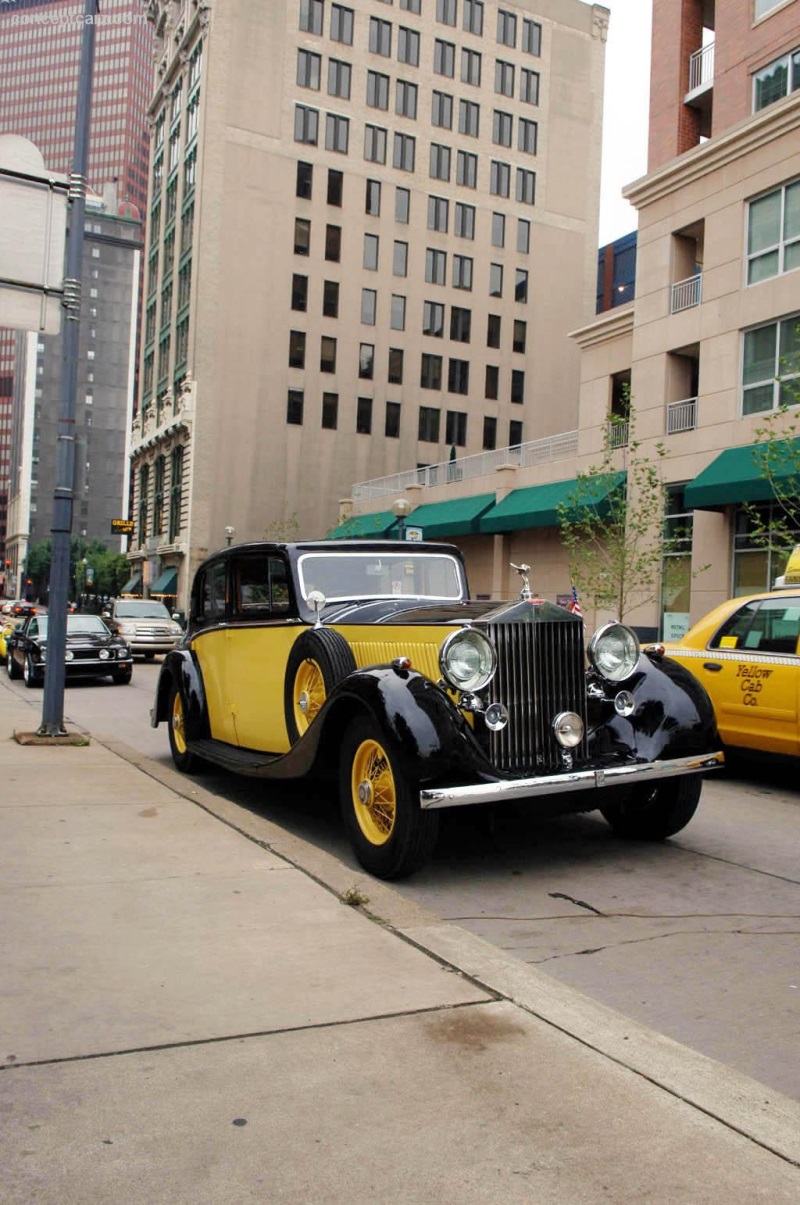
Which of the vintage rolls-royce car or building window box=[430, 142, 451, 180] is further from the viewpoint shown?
building window box=[430, 142, 451, 180]

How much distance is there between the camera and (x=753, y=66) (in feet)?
78.4

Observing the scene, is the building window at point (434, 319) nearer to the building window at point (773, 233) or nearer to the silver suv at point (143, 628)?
the silver suv at point (143, 628)

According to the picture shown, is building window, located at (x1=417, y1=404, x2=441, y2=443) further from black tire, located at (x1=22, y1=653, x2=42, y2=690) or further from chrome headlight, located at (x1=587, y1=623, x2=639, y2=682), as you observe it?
chrome headlight, located at (x1=587, y1=623, x2=639, y2=682)

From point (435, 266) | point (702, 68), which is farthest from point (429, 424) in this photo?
point (702, 68)

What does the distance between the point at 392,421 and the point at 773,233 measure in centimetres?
3323

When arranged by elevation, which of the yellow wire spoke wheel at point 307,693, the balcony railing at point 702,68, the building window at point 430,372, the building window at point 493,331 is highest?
the building window at point 493,331

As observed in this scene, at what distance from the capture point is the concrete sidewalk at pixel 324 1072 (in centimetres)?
258

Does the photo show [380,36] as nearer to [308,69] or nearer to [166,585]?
[308,69]

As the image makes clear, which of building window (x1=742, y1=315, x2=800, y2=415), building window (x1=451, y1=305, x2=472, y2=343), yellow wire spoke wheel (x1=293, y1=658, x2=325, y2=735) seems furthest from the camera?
building window (x1=451, y1=305, x2=472, y2=343)

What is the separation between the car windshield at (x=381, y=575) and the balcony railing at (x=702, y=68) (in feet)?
75.1

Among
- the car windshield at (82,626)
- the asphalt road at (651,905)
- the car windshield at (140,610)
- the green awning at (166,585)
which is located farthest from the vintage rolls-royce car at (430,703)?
the green awning at (166,585)

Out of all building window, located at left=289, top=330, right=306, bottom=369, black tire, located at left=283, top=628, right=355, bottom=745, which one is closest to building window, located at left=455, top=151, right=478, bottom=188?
building window, located at left=289, top=330, right=306, bottom=369

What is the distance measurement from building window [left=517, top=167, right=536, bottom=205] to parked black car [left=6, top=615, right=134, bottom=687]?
45.4 meters

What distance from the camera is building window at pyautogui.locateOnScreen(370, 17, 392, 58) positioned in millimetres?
53688
